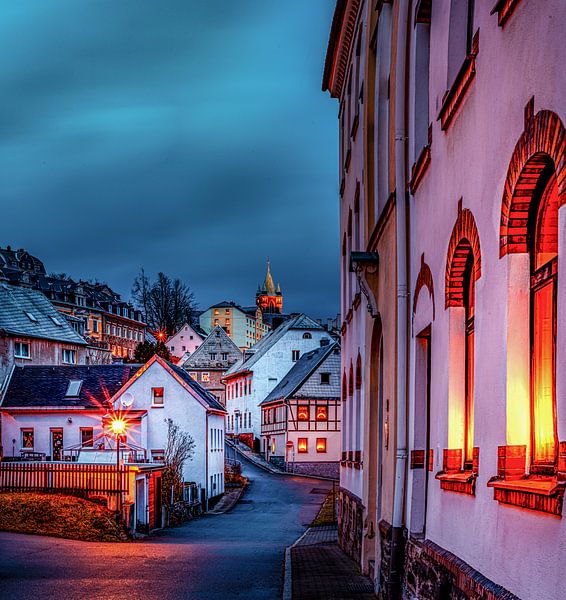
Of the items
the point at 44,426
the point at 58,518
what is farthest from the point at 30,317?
the point at 58,518

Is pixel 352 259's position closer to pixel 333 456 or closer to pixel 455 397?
pixel 455 397

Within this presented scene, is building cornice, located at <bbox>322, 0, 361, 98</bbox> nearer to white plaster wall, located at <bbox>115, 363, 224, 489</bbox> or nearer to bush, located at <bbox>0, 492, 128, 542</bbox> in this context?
bush, located at <bbox>0, 492, 128, 542</bbox>

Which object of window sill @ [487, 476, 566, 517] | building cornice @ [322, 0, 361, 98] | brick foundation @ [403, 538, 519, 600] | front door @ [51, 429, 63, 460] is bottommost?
front door @ [51, 429, 63, 460]

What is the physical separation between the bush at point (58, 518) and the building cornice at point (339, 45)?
1438 centimetres

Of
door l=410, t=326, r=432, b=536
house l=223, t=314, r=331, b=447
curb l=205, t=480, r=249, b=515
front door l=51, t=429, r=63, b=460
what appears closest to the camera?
door l=410, t=326, r=432, b=536

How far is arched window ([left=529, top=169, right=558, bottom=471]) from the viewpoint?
609cm

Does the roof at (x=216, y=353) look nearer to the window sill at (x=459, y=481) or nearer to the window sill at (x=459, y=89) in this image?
the window sill at (x=459, y=481)

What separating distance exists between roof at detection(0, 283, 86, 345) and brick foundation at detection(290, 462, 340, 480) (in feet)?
65.2

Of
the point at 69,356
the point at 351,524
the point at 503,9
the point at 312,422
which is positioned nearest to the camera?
the point at 503,9

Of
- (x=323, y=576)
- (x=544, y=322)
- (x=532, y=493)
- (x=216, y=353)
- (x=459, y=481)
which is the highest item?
(x=216, y=353)

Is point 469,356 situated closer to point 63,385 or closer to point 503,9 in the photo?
point 503,9

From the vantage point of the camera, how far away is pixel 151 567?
19562 mm

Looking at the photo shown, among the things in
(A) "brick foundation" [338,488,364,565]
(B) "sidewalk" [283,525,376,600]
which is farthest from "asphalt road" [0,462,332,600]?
(A) "brick foundation" [338,488,364,565]

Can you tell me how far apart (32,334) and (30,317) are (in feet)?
5.65
